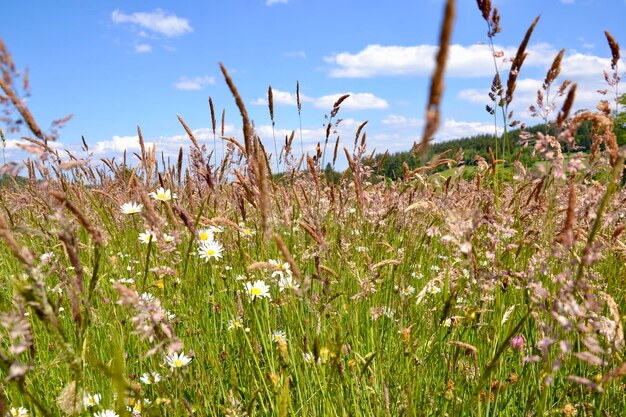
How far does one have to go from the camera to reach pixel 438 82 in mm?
450

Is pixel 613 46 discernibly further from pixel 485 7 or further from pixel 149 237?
pixel 149 237

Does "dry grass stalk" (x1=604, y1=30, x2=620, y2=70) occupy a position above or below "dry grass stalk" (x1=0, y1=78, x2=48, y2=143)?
above

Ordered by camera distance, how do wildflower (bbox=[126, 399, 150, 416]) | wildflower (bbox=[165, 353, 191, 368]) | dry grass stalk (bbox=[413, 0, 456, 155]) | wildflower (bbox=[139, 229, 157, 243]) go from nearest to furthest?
dry grass stalk (bbox=[413, 0, 456, 155]) → wildflower (bbox=[139, 229, 157, 243]) → wildflower (bbox=[165, 353, 191, 368]) → wildflower (bbox=[126, 399, 150, 416])

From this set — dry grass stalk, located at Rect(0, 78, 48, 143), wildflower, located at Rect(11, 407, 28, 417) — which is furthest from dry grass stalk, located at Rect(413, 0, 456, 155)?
wildflower, located at Rect(11, 407, 28, 417)

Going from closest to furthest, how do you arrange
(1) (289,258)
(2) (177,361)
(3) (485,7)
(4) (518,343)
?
(1) (289,258) → (3) (485,7) → (2) (177,361) → (4) (518,343)

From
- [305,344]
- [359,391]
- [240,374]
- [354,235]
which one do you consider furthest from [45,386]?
[354,235]

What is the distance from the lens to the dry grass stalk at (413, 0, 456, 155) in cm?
45

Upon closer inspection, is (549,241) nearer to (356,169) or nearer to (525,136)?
(525,136)

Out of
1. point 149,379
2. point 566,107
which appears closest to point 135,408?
point 149,379

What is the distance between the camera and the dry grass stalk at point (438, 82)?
0.45m

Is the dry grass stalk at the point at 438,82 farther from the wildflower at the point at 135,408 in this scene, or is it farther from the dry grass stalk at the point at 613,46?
the wildflower at the point at 135,408

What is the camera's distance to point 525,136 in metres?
1.57

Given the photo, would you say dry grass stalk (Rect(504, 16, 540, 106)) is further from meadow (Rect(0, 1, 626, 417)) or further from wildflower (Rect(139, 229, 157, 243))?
wildflower (Rect(139, 229, 157, 243))

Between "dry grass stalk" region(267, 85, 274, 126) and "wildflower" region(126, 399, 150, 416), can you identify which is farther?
"dry grass stalk" region(267, 85, 274, 126)
